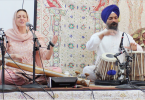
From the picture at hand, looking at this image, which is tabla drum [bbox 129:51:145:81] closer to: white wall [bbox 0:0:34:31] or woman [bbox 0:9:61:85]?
woman [bbox 0:9:61:85]

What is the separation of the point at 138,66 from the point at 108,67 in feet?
1.45

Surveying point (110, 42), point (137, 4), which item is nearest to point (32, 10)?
point (110, 42)

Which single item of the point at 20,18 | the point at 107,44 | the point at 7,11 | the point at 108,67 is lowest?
the point at 108,67

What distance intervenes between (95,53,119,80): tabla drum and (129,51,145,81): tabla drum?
25 centimetres

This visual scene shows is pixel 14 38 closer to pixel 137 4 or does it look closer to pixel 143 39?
pixel 143 39

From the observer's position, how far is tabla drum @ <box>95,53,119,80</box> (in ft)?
10.3

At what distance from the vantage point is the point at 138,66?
10.5ft

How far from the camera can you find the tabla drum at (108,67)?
3152 millimetres

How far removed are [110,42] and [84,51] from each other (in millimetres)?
800

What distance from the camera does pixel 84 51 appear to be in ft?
14.8

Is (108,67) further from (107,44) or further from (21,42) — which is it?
(21,42)

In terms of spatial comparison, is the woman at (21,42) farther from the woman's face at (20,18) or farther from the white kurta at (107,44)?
the white kurta at (107,44)

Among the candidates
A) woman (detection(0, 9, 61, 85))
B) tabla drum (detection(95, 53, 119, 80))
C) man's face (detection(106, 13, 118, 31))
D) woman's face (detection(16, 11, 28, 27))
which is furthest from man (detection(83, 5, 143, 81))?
woman's face (detection(16, 11, 28, 27))

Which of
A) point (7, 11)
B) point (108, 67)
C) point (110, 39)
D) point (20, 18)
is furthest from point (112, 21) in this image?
point (7, 11)
